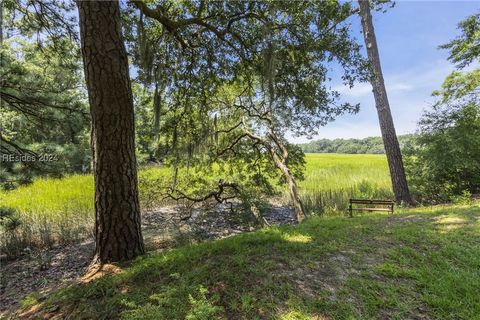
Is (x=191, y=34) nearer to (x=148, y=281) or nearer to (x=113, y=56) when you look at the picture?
(x=113, y=56)

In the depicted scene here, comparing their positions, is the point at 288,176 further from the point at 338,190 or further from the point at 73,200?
the point at 73,200

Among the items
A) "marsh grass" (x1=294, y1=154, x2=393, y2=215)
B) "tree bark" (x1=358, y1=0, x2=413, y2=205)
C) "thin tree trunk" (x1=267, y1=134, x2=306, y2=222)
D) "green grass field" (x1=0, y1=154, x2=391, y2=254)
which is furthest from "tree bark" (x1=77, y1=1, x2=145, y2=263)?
"tree bark" (x1=358, y1=0, x2=413, y2=205)

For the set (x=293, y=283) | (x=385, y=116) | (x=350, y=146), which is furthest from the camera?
(x=350, y=146)

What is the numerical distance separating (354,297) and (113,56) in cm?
299

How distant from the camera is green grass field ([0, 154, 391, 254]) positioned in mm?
4992

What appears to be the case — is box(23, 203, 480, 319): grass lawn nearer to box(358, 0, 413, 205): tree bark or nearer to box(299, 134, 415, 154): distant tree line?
box(358, 0, 413, 205): tree bark

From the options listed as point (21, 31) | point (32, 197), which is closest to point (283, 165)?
point (21, 31)

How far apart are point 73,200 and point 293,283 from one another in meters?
6.14

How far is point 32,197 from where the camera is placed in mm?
6230

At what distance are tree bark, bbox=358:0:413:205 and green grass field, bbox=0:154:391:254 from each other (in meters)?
1.59

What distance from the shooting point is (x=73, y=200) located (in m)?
6.12

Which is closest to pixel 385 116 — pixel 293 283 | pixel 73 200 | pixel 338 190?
pixel 338 190

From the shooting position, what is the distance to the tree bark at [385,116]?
6.35 meters

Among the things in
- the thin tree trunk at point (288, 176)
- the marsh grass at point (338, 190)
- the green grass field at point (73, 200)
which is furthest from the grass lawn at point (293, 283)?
the marsh grass at point (338, 190)
